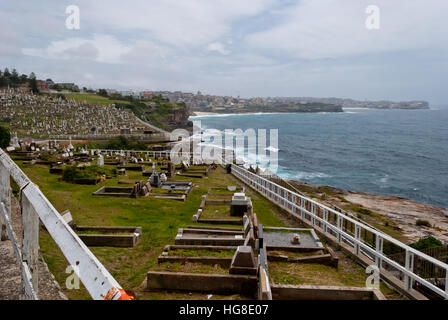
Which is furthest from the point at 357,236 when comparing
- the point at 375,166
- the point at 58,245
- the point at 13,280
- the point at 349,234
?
the point at 375,166

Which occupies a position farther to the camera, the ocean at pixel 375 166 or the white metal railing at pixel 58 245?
the ocean at pixel 375 166

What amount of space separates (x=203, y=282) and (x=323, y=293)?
92.2 inches

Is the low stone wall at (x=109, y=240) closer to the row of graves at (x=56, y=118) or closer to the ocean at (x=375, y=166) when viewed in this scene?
the ocean at (x=375, y=166)

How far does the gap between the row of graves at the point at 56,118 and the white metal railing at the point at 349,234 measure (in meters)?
46.3

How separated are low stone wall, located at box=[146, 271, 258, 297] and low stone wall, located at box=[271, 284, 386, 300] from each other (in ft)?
1.99

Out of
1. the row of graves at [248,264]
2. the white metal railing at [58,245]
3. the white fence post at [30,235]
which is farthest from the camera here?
the row of graves at [248,264]

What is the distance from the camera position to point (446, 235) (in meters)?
28.8

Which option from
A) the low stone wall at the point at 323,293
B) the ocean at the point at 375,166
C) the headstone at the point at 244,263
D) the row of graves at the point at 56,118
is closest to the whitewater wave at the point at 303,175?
the ocean at the point at 375,166

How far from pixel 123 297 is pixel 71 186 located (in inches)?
773

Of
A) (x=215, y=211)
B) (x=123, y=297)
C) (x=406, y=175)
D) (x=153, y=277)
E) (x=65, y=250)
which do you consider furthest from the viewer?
(x=406, y=175)

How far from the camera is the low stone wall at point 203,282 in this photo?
699cm
